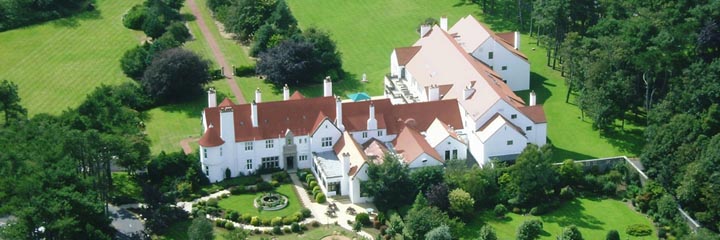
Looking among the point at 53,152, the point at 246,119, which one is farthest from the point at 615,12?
the point at 53,152

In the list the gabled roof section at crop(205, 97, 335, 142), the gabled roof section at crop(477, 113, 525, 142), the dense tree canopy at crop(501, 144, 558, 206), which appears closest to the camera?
the dense tree canopy at crop(501, 144, 558, 206)

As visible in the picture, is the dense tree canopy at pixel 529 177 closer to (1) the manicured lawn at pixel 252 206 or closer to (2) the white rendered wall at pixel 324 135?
(2) the white rendered wall at pixel 324 135

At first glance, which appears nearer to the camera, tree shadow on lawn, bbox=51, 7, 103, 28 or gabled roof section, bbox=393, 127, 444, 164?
gabled roof section, bbox=393, 127, 444, 164

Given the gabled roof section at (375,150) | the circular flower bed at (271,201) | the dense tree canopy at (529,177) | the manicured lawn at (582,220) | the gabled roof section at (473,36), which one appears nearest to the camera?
the manicured lawn at (582,220)

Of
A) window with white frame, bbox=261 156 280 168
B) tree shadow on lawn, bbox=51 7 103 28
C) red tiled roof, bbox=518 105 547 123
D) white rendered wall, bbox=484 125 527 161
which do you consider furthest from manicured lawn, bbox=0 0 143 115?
red tiled roof, bbox=518 105 547 123

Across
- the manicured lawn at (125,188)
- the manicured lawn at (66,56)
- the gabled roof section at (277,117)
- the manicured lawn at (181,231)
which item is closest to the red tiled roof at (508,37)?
the gabled roof section at (277,117)

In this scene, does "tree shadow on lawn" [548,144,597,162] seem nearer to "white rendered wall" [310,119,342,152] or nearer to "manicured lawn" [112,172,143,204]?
"white rendered wall" [310,119,342,152]

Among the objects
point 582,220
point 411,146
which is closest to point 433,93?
point 411,146
